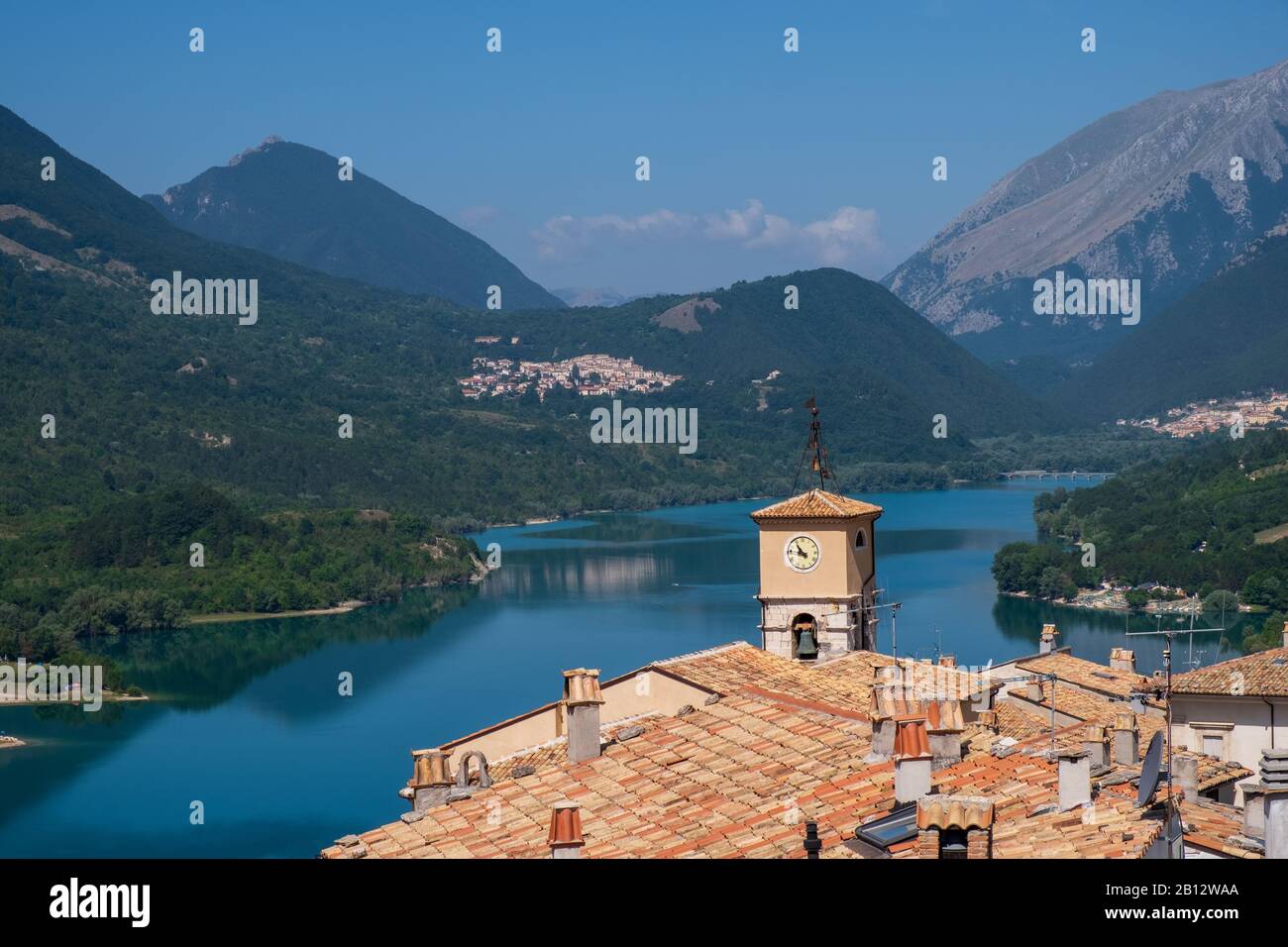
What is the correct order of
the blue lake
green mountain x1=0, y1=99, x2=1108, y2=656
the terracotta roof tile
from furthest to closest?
1. green mountain x1=0, y1=99, x2=1108, y2=656
2. the blue lake
3. the terracotta roof tile

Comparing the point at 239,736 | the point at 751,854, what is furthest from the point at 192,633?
the point at 751,854

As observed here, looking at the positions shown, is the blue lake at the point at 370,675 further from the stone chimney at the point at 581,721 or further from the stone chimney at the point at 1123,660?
the stone chimney at the point at 581,721

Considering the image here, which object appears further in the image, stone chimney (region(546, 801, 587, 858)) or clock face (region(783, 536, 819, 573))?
clock face (region(783, 536, 819, 573))

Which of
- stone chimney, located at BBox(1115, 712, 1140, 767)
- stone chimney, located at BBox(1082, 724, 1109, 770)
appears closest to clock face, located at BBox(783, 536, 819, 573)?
stone chimney, located at BBox(1115, 712, 1140, 767)

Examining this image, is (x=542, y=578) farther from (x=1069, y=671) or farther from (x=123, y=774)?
(x=1069, y=671)

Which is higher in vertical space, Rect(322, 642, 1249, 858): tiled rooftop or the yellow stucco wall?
the yellow stucco wall

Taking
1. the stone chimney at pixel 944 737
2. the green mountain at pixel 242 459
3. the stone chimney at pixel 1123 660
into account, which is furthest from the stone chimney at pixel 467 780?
the green mountain at pixel 242 459

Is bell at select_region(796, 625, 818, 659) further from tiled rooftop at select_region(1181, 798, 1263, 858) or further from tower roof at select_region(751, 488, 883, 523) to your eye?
tiled rooftop at select_region(1181, 798, 1263, 858)
